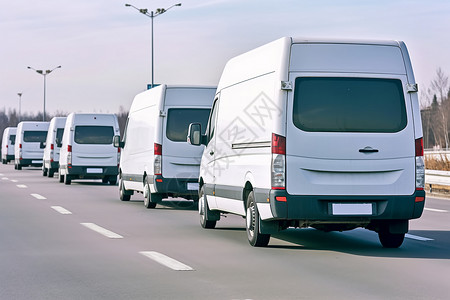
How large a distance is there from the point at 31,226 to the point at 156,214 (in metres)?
3.46

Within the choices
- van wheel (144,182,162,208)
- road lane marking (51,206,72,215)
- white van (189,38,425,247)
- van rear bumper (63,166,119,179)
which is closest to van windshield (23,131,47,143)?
van rear bumper (63,166,119,179)

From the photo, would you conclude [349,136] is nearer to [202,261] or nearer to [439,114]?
[202,261]

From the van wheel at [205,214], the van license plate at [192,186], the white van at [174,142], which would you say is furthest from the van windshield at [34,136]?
the van wheel at [205,214]

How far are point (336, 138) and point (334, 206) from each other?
30.3 inches

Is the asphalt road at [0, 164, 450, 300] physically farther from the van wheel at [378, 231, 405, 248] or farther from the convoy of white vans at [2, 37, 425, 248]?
the convoy of white vans at [2, 37, 425, 248]

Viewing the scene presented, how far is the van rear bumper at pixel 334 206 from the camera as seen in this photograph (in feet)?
34.3

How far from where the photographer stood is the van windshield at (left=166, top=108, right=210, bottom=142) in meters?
18.2

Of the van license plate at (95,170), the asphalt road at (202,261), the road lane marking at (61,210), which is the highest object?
the van license plate at (95,170)

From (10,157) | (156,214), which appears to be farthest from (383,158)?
(10,157)

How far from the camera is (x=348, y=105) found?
35.4 feet

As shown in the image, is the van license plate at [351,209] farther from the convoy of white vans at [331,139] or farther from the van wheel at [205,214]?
the van wheel at [205,214]

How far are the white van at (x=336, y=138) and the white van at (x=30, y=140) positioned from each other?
126 feet

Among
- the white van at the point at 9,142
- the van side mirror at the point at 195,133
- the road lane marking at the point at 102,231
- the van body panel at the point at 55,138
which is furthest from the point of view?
the white van at the point at 9,142

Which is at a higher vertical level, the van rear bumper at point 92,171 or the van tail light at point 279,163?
the van tail light at point 279,163
